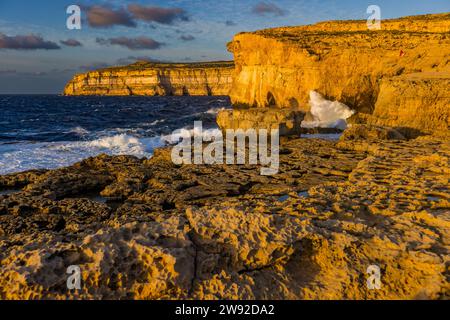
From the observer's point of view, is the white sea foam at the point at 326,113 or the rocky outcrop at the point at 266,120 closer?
the rocky outcrop at the point at 266,120

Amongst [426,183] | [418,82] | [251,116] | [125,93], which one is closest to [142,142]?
[251,116]

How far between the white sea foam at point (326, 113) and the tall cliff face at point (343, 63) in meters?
0.91

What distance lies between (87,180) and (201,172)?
3369 mm

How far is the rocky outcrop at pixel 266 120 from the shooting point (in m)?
19.7

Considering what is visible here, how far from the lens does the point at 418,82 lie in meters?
17.4

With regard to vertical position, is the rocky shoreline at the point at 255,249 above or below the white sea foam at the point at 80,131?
above

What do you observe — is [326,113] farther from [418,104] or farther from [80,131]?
[80,131]

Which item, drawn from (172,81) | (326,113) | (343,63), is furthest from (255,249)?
(172,81)

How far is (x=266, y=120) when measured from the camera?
19906 millimetres

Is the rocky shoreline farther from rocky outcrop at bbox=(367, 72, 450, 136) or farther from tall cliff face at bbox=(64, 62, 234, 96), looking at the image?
tall cliff face at bbox=(64, 62, 234, 96)

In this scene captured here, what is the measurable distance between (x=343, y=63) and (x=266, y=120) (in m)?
12.8

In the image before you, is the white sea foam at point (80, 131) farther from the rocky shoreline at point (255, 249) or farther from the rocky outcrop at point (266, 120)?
the rocky shoreline at point (255, 249)

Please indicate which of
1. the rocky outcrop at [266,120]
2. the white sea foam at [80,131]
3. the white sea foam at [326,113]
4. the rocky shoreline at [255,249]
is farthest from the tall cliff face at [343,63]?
the white sea foam at [80,131]

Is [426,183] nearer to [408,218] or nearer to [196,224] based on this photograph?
[408,218]
